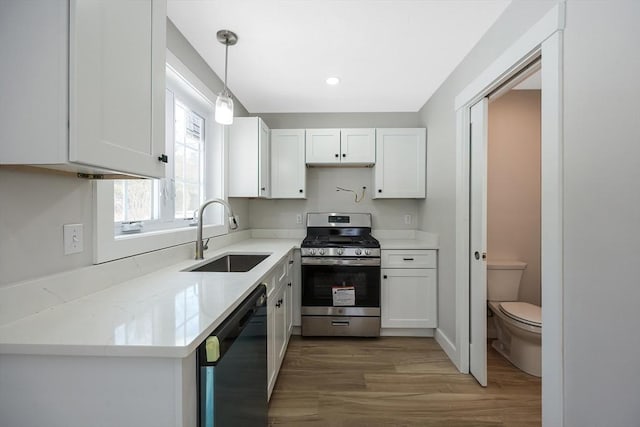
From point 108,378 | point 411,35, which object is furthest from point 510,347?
point 108,378

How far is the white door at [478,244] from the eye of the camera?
1887 mm

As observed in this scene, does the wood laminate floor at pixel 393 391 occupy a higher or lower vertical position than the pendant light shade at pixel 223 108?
lower

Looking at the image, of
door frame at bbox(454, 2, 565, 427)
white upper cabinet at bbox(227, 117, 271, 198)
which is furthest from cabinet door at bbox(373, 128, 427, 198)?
door frame at bbox(454, 2, 565, 427)

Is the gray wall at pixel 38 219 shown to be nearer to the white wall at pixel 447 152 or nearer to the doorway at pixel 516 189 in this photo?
the white wall at pixel 447 152

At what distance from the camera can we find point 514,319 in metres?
2.10

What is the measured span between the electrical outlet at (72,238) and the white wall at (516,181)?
2970 millimetres

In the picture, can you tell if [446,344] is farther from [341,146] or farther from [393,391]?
[341,146]

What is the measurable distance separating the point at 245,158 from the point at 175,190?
2.83ft

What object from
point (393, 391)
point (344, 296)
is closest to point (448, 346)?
point (393, 391)

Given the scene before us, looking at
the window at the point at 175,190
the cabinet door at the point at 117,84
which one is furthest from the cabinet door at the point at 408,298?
the cabinet door at the point at 117,84

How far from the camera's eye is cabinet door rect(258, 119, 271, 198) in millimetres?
2676

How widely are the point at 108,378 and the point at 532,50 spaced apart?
6.81ft

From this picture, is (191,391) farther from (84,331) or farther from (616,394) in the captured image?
(616,394)

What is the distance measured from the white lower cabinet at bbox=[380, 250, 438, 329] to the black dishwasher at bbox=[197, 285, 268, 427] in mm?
1579
